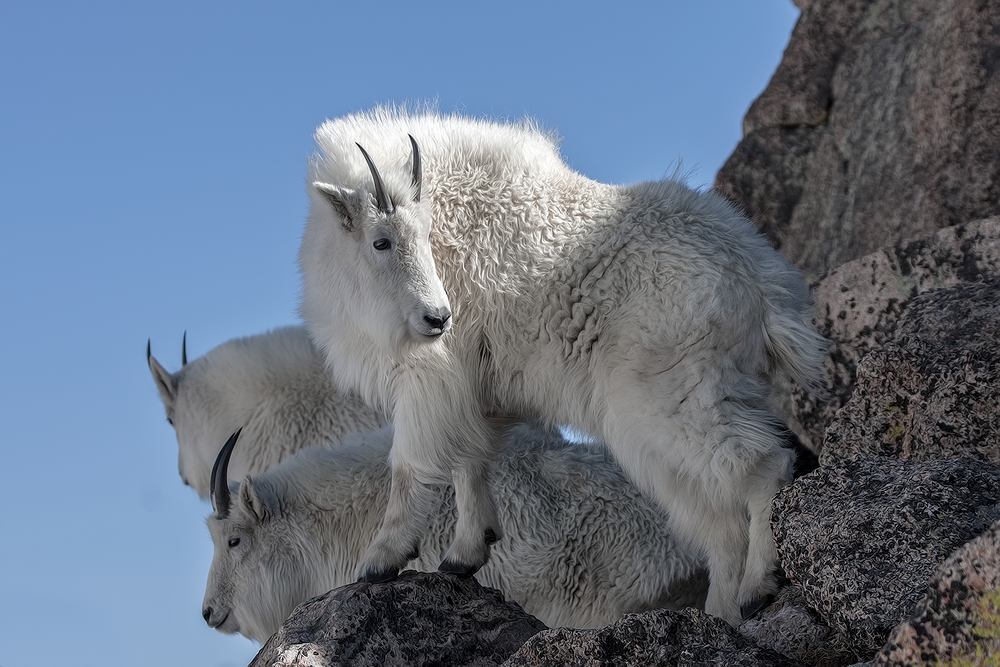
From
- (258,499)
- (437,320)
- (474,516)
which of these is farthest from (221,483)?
(437,320)

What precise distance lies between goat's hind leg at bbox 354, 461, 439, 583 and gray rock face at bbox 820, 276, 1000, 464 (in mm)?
1789

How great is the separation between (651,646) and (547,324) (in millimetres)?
Answer: 1759

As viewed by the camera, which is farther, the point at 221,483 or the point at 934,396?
the point at 221,483

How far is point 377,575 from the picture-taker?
4707 millimetres

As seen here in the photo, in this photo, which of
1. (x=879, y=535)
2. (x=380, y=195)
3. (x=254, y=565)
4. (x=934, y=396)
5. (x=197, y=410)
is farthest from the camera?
(x=197, y=410)

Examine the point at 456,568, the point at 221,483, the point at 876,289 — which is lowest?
the point at 456,568

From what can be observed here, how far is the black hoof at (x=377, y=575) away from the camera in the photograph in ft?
15.4

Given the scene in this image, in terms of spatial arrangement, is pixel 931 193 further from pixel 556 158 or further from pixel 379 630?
pixel 379 630

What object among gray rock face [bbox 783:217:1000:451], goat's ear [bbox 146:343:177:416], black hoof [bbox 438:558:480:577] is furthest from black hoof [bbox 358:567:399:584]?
goat's ear [bbox 146:343:177:416]

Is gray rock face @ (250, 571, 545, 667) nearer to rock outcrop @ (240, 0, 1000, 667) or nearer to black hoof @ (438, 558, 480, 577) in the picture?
rock outcrop @ (240, 0, 1000, 667)

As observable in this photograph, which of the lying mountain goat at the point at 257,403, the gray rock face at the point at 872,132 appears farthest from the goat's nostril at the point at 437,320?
the gray rock face at the point at 872,132

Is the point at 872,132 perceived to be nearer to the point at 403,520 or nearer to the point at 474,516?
the point at 474,516

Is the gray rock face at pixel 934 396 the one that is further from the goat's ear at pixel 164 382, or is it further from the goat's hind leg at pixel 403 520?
the goat's ear at pixel 164 382

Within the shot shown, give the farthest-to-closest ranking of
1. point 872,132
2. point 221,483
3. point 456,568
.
→ 1. point 872,132
2. point 221,483
3. point 456,568
